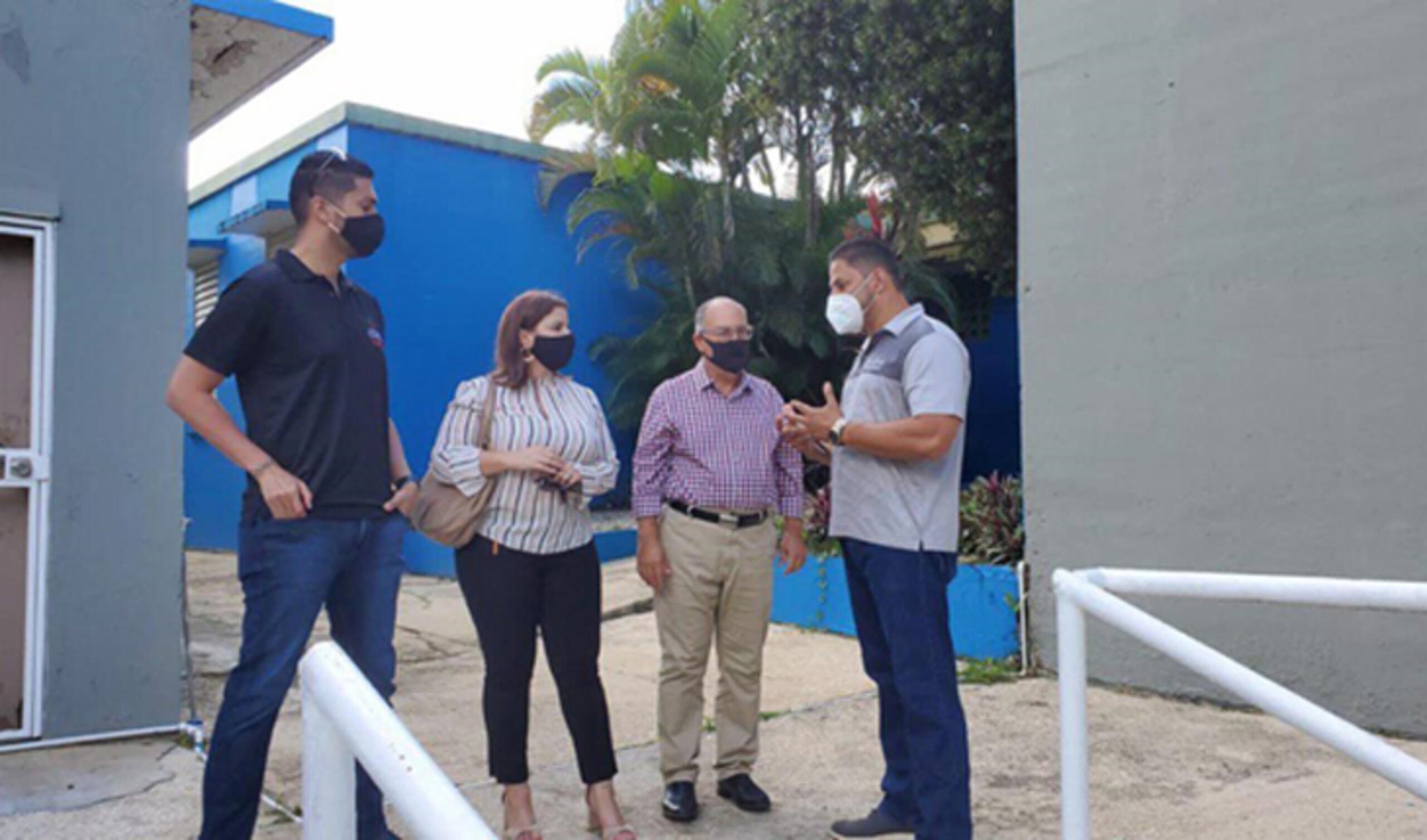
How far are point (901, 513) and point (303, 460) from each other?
1539 millimetres

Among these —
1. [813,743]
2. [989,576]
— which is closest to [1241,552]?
[989,576]

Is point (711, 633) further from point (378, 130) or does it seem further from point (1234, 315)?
point (378, 130)

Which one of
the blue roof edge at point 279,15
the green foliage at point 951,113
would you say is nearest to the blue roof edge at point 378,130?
the green foliage at point 951,113

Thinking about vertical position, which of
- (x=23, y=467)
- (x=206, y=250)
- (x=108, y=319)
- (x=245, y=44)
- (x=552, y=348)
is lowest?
(x=23, y=467)

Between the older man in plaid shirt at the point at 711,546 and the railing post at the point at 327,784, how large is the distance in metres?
2.28

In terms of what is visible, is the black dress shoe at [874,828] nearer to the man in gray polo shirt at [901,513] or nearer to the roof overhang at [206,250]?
the man in gray polo shirt at [901,513]

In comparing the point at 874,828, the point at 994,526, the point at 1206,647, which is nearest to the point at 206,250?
the point at 994,526

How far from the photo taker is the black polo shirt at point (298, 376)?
2.68 meters

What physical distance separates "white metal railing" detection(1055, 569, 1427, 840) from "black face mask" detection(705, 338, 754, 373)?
1.62 meters

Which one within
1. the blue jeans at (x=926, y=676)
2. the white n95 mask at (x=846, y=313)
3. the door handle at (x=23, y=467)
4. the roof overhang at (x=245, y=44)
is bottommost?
the blue jeans at (x=926, y=676)

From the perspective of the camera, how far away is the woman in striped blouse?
311 centimetres

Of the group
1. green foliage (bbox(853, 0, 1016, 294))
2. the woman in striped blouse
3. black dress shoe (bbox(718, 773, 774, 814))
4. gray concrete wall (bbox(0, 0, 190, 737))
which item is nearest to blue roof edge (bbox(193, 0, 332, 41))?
gray concrete wall (bbox(0, 0, 190, 737))

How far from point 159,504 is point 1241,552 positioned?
14.4 ft

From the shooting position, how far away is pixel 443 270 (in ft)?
39.2
